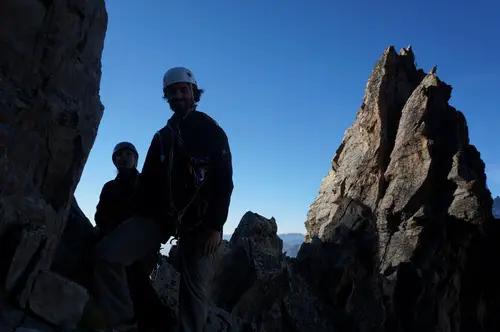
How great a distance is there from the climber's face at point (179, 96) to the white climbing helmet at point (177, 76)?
8cm

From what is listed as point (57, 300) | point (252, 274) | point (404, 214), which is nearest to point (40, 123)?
point (57, 300)

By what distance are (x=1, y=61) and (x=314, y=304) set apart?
19.1 meters

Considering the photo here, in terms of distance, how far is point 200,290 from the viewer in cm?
737

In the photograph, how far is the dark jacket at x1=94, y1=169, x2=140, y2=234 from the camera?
30.2 ft

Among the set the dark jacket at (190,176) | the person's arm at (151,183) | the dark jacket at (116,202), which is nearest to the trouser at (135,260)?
the person's arm at (151,183)

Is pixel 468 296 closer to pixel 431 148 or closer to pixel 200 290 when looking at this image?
pixel 431 148

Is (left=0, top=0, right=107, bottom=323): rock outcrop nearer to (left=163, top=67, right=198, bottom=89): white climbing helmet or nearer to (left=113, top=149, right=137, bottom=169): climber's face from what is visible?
(left=163, top=67, right=198, bottom=89): white climbing helmet

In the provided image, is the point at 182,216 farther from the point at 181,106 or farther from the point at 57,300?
the point at 57,300

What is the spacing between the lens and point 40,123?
688 cm

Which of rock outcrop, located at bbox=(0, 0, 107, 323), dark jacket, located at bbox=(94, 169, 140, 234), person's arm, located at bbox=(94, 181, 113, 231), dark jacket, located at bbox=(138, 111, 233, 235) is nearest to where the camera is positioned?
rock outcrop, located at bbox=(0, 0, 107, 323)

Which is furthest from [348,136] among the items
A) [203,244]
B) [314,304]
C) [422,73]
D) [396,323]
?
[203,244]

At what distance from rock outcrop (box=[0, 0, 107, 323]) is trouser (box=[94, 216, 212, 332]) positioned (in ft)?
2.35

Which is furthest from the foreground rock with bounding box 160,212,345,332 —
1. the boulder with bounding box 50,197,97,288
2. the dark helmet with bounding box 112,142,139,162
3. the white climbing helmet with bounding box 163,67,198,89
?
the white climbing helmet with bounding box 163,67,198,89

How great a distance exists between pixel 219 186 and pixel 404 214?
40.1 m
